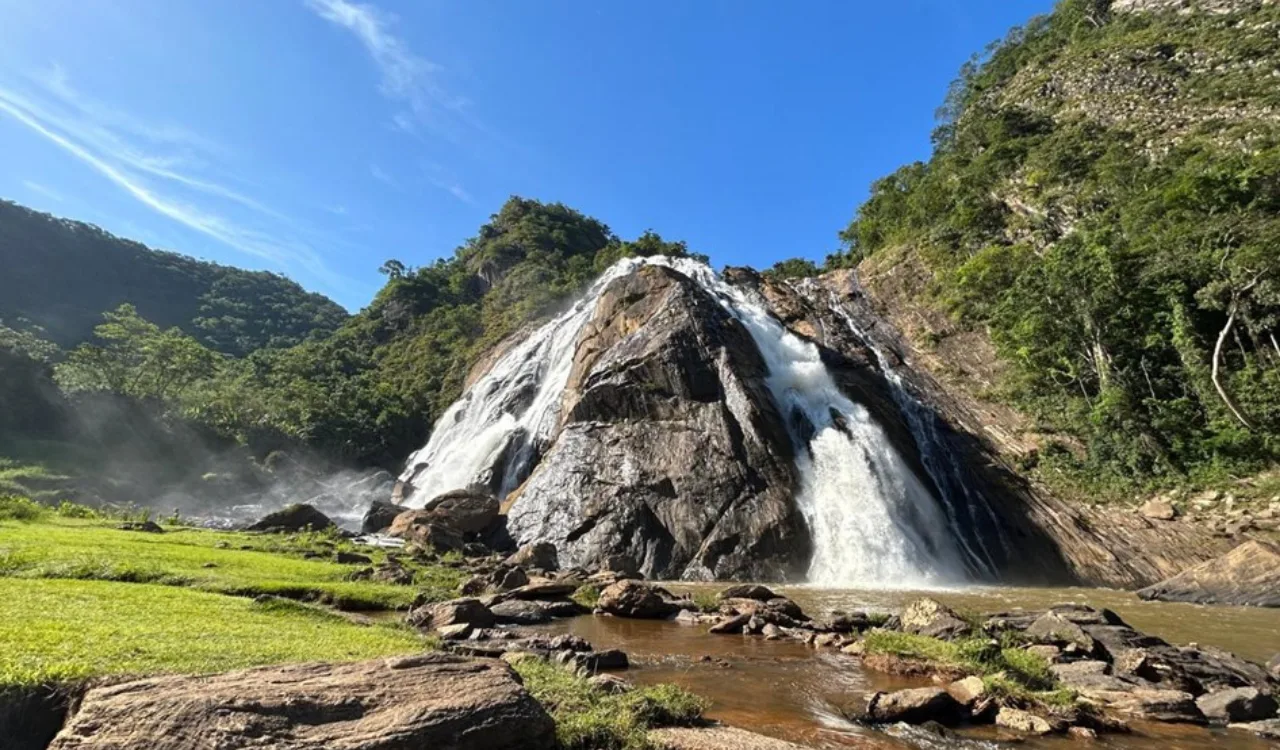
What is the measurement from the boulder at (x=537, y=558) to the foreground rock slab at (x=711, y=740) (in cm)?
1714

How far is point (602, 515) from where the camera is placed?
27.5 meters

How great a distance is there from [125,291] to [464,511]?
419ft

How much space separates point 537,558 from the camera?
79.6ft

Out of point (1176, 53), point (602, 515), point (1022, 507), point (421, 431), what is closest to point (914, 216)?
point (1176, 53)

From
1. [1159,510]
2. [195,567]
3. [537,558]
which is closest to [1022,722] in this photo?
[195,567]

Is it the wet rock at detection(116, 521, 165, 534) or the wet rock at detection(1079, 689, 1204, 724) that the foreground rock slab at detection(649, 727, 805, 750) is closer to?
the wet rock at detection(1079, 689, 1204, 724)

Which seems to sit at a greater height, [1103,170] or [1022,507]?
[1103,170]

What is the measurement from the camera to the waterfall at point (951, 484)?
92.5 feet

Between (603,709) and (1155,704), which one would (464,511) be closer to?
(603,709)

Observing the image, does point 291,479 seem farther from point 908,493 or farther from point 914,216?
point 914,216

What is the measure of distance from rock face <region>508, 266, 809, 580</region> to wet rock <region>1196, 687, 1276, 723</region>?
1626 centimetres

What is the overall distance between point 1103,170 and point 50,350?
99.9 meters

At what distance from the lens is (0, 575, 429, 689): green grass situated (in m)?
6.16

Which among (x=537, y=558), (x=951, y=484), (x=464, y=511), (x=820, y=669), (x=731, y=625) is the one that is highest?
(x=951, y=484)
